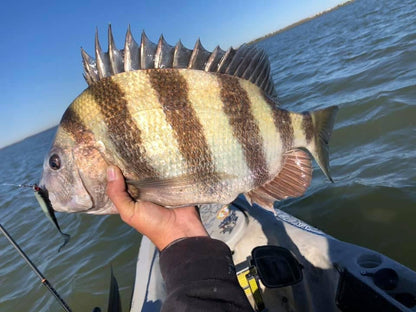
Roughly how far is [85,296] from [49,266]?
6.32 ft

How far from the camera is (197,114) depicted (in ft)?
5.72

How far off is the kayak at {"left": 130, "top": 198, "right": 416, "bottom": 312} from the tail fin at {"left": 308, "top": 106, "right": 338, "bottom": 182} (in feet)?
2.07

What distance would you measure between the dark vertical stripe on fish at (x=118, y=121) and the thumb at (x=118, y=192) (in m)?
0.11

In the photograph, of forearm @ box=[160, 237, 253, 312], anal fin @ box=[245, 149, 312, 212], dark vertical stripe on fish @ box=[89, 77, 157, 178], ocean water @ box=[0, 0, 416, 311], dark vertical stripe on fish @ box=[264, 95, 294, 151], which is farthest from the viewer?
ocean water @ box=[0, 0, 416, 311]

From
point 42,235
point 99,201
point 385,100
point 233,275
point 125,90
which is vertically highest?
point 125,90

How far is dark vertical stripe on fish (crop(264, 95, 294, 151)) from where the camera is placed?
73.9 inches

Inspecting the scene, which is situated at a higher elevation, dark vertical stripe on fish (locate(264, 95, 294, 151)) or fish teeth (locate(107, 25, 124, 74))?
fish teeth (locate(107, 25, 124, 74))

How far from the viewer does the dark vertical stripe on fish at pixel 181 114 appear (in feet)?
5.65

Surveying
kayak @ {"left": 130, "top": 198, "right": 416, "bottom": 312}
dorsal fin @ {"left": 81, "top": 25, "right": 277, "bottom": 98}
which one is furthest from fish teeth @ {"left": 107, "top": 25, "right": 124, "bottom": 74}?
kayak @ {"left": 130, "top": 198, "right": 416, "bottom": 312}

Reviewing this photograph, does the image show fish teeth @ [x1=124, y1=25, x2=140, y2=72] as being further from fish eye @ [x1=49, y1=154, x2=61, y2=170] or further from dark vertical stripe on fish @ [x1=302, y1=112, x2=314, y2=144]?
dark vertical stripe on fish @ [x1=302, y1=112, x2=314, y2=144]

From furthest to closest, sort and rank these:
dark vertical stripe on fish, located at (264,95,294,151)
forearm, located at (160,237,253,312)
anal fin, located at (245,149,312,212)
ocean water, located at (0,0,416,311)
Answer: ocean water, located at (0,0,416,311), anal fin, located at (245,149,312,212), dark vertical stripe on fish, located at (264,95,294,151), forearm, located at (160,237,253,312)

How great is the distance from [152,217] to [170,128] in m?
0.59

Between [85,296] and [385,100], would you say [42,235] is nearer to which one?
[85,296]

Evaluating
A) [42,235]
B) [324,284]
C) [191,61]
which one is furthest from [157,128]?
[42,235]
